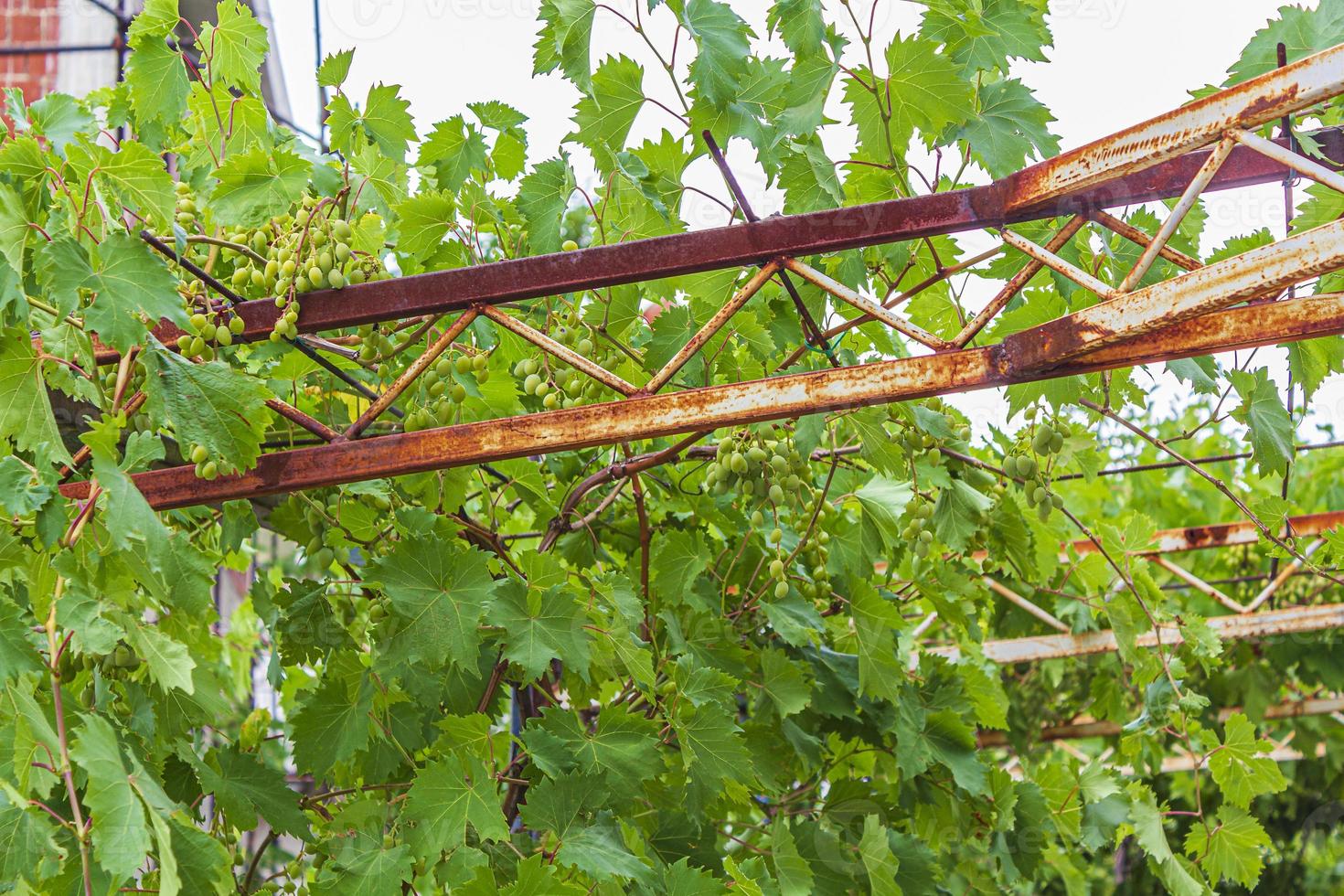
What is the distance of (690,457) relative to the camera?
337 centimetres

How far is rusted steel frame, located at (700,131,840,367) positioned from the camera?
2354 mm

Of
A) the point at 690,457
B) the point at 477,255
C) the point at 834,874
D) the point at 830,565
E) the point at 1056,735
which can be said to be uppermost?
the point at 477,255

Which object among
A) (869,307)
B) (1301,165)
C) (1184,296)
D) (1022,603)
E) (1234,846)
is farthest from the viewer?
(1022,603)

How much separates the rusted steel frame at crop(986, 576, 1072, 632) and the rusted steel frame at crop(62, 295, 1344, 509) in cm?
336

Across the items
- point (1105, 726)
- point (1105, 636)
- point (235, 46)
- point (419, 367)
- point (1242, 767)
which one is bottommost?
point (1105, 726)

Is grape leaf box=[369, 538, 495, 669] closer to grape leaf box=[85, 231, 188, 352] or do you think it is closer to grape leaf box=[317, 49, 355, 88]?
grape leaf box=[85, 231, 188, 352]

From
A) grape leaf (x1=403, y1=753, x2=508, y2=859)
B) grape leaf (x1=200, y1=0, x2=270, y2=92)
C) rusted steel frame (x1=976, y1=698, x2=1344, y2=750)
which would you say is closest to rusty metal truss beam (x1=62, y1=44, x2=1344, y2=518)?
grape leaf (x1=403, y1=753, x2=508, y2=859)

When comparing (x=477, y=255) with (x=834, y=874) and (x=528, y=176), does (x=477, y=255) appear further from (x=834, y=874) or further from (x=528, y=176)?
(x=834, y=874)

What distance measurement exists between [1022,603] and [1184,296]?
3.60 meters

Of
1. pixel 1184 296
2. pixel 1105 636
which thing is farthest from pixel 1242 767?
pixel 1184 296

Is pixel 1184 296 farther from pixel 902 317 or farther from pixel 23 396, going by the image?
pixel 23 396

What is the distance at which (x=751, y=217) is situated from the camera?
2.36 meters

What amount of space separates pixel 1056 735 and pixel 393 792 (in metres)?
5.09

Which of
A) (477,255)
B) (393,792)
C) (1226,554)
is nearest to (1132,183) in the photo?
(477,255)
